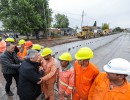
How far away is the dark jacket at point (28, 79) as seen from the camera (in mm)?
3639

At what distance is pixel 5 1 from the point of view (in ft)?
137

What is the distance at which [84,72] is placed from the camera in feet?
11.7

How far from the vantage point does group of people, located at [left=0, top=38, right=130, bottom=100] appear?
8.41 ft

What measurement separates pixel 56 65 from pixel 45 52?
44 cm

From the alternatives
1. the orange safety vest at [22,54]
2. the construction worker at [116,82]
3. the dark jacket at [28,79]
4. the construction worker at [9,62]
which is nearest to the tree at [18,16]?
the orange safety vest at [22,54]

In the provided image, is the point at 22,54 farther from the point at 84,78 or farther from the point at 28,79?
the point at 84,78

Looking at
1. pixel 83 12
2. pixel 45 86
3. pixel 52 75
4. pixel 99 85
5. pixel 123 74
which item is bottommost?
pixel 45 86

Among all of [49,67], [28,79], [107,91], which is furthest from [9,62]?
[107,91]

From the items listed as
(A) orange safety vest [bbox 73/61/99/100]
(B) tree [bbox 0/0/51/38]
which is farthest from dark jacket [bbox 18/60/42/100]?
(B) tree [bbox 0/0/51/38]

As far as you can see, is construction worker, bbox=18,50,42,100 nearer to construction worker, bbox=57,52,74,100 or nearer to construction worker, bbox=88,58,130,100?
construction worker, bbox=57,52,74,100

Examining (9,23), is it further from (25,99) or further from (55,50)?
(25,99)

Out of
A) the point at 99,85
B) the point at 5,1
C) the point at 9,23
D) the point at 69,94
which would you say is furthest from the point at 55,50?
the point at 5,1

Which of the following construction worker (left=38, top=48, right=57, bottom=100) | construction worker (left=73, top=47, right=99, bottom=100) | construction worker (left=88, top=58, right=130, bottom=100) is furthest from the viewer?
construction worker (left=38, top=48, right=57, bottom=100)

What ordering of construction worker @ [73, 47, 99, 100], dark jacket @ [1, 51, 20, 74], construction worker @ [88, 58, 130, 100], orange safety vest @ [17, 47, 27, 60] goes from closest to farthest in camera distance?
construction worker @ [88, 58, 130, 100], construction worker @ [73, 47, 99, 100], dark jacket @ [1, 51, 20, 74], orange safety vest @ [17, 47, 27, 60]
